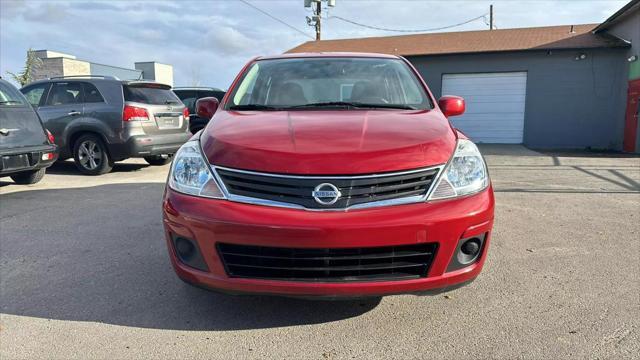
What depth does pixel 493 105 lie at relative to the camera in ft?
52.1

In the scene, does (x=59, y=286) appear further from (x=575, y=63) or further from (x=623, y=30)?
(x=623, y=30)

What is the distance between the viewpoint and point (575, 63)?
49.3ft

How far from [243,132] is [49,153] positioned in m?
5.21

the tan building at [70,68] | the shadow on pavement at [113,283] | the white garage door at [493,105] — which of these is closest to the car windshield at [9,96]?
the shadow on pavement at [113,283]

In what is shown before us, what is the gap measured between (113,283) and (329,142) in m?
1.92

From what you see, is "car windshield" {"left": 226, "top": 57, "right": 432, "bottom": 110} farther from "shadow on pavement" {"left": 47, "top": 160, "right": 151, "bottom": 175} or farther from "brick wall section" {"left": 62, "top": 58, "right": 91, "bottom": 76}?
"brick wall section" {"left": 62, "top": 58, "right": 91, "bottom": 76}

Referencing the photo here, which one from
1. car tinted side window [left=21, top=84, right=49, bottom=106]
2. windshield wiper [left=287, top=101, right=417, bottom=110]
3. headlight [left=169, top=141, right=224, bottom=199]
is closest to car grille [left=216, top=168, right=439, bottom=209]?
headlight [left=169, top=141, right=224, bottom=199]

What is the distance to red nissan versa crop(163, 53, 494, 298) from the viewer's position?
2.19 metres

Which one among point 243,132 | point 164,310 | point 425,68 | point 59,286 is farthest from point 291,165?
point 425,68

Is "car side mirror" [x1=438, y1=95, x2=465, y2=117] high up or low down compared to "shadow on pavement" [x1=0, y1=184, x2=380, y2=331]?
up

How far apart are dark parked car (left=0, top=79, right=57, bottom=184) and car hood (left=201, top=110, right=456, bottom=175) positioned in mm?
4566

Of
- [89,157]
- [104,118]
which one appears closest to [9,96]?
[104,118]

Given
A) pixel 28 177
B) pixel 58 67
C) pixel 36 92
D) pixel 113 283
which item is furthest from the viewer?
pixel 58 67

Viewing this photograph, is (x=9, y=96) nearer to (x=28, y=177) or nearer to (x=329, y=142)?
(x=28, y=177)
